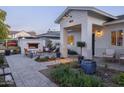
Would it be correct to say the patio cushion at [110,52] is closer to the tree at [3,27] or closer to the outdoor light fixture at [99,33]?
the outdoor light fixture at [99,33]

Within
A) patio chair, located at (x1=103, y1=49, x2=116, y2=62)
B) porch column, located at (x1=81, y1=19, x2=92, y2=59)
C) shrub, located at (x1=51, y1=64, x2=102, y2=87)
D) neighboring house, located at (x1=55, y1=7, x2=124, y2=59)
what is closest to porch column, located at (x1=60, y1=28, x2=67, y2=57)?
neighboring house, located at (x1=55, y1=7, x2=124, y2=59)

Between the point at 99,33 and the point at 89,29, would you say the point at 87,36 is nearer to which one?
the point at 89,29

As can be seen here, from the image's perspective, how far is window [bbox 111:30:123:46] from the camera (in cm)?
1325

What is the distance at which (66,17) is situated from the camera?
1571 centimetres

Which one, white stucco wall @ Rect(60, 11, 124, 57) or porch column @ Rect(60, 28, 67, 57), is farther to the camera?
porch column @ Rect(60, 28, 67, 57)

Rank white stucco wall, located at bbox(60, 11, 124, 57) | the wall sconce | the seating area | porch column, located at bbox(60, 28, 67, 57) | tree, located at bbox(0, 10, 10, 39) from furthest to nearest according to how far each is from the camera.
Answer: porch column, located at bbox(60, 28, 67, 57)
the wall sconce
the seating area
white stucco wall, located at bbox(60, 11, 124, 57)
tree, located at bbox(0, 10, 10, 39)

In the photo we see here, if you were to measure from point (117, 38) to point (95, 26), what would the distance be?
81.4 inches

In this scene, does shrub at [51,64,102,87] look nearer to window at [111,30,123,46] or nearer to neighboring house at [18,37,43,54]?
window at [111,30,123,46]

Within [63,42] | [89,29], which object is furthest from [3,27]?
[63,42]

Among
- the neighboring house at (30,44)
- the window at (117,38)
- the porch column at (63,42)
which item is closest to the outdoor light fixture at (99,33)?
the window at (117,38)

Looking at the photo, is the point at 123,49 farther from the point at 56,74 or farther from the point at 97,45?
the point at 56,74

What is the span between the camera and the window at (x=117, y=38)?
13.2 metres
